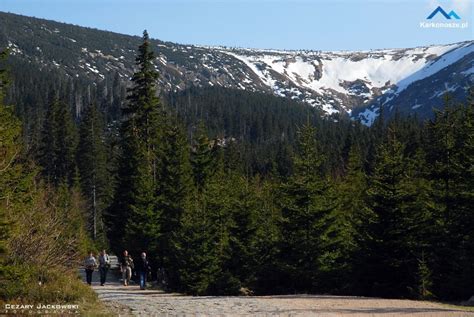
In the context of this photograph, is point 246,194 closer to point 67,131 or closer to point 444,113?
point 444,113

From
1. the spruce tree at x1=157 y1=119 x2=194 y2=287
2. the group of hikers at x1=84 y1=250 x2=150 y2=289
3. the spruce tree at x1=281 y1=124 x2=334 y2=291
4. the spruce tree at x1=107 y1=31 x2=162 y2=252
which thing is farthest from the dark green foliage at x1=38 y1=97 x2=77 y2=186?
the spruce tree at x1=281 y1=124 x2=334 y2=291

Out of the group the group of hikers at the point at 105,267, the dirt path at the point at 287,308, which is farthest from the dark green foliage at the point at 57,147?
the dirt path at the point at 287,308

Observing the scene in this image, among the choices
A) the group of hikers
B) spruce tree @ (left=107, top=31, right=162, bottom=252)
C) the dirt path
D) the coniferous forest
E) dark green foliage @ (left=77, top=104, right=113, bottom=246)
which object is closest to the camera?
the dirt path

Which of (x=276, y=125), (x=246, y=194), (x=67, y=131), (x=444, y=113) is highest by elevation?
(x=276, y=125)

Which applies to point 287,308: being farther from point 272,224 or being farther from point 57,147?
point 57,147

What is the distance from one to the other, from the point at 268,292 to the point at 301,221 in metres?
3.68

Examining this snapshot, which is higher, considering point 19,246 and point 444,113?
point 444,113

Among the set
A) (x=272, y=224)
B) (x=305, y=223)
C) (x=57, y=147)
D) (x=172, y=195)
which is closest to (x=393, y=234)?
(x=305, y=223)

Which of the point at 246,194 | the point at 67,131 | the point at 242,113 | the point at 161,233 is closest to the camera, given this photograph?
the point at 246,194

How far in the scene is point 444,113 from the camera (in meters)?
26.9

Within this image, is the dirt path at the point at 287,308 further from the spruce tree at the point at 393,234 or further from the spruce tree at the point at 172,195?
the spruce tree at the point at 172,195

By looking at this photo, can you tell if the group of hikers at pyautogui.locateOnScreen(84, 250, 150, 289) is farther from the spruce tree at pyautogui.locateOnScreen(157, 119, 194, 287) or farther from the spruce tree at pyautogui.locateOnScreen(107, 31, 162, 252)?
the spruce tree at pyautogui.locateOnScreen(107, 31, 162, 252)

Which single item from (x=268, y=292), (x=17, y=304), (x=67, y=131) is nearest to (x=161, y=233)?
(x=268, y=292)

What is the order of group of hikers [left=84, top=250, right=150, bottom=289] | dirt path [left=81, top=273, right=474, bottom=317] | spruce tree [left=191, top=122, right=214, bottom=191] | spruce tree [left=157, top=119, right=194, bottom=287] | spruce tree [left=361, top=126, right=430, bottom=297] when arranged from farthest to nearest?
spruce tree [left=191, top=122, right=214, bottom=191]
spruce tree [left=157, top=119, right=194, bottom=287]
group of hikers [left=84, top=250, right=150, bottom=289]
spruce tree [left=361, top=126, right=430, bottom=297]
dirt path [left=81, top=273, right=474, bottom=317]
